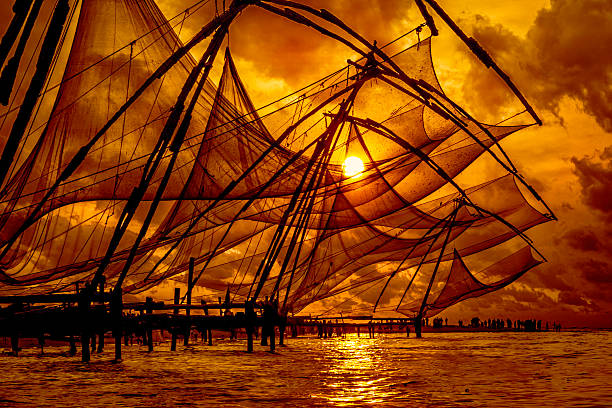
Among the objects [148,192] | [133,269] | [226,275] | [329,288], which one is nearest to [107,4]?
[148,192]

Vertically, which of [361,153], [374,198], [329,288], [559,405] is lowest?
[559,405]

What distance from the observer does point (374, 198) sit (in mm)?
19812

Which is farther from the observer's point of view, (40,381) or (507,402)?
(40,381)

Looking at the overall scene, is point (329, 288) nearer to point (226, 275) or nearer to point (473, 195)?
point (226, 275)

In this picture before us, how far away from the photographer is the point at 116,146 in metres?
13.8

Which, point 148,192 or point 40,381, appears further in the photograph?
point 148,192

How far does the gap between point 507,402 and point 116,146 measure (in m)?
9.02

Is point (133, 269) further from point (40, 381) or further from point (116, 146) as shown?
point (40, 381)

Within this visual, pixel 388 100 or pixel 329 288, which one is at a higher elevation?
pixel 388 100

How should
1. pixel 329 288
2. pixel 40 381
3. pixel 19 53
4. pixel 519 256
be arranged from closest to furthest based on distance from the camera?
pixel 19 53 → pixel 40 381 → pixel 329 288 → pixel 519 256

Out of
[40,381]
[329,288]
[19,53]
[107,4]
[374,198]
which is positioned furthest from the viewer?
[329,288]

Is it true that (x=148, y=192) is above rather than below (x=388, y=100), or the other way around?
below

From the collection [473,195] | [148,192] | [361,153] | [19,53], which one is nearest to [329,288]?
[473,195]

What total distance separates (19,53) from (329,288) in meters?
26.0
